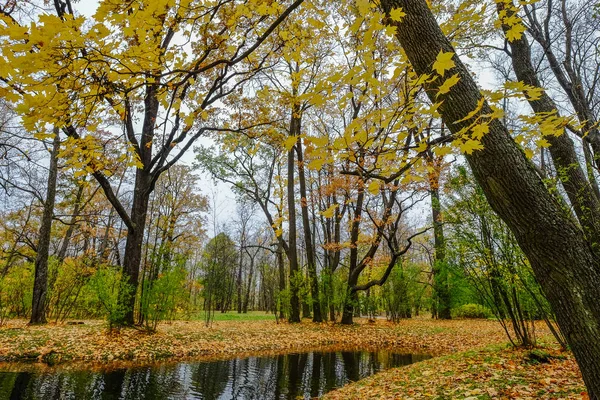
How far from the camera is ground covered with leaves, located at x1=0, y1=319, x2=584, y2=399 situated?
3322 mm

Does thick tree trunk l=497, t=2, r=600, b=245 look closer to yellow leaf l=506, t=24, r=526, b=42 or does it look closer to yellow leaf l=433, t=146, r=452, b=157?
yellow leaf l=506, t=24, r=526, b=42

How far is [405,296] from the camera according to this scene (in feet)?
43.8

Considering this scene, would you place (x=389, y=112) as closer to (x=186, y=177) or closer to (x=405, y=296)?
(x=405, y=296)

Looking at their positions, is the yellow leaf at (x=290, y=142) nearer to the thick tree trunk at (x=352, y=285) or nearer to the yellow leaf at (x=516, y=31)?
the yellow leaf at (x=516, y=31)

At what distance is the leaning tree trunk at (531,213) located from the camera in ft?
5.14

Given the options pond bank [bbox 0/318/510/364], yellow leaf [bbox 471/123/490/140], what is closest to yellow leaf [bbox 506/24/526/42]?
yellow leaf [bbox 471/123/490/140]

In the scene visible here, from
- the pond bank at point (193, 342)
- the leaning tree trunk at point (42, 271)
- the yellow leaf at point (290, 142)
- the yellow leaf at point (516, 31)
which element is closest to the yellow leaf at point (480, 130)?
the yellow leaf at point (290, 142)

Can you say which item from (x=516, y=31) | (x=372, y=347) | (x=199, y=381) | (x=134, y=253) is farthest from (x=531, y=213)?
(x=134, y=253)

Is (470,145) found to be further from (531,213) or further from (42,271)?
(42,271)

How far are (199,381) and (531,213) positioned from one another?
5152 mm

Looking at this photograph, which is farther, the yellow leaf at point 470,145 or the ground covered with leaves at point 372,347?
the ground covered with leaves at point 372,347

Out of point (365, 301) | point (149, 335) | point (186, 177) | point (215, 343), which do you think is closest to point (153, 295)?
point (149, 335)

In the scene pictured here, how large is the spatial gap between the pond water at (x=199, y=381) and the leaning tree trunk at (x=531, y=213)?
376 centimetres

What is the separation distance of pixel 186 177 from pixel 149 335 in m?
14.3
